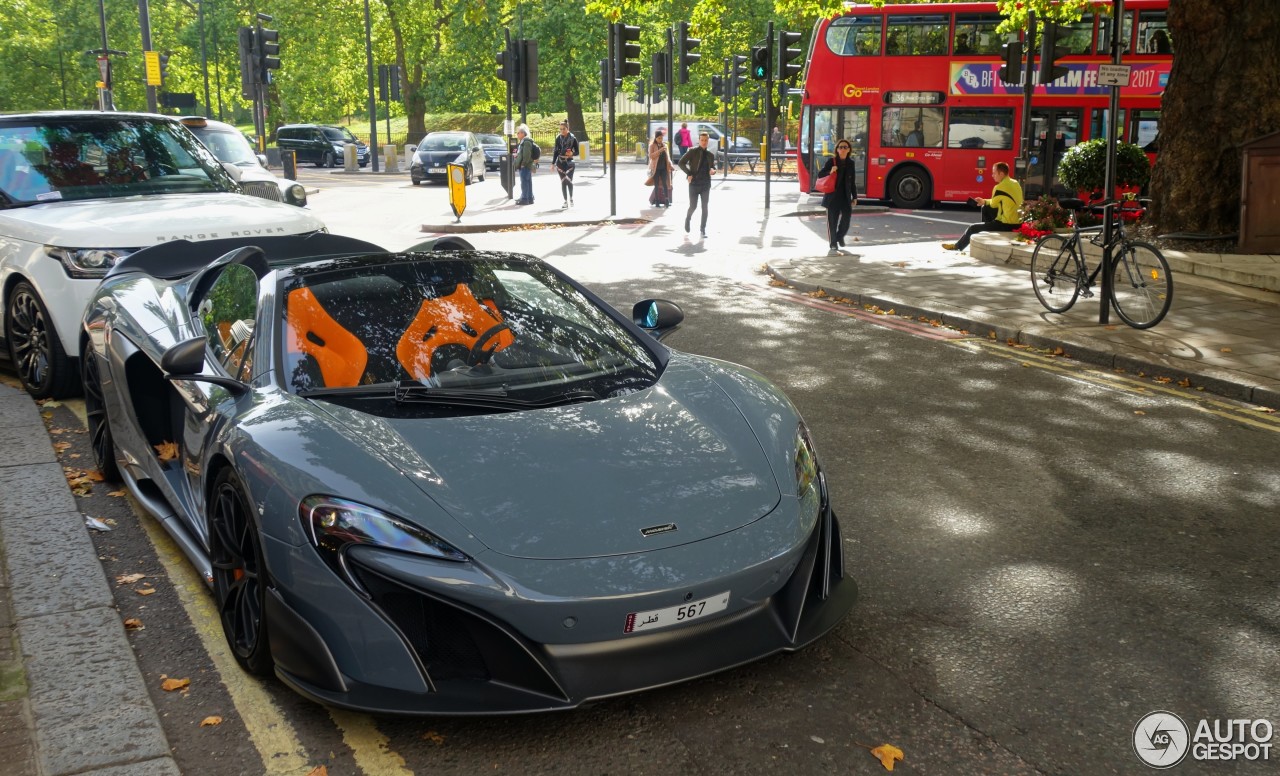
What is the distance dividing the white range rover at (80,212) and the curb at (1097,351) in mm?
5833

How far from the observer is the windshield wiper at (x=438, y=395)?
12.9 ft

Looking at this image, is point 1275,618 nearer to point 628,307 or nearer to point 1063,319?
point 1063,319

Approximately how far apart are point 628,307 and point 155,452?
7.65 m

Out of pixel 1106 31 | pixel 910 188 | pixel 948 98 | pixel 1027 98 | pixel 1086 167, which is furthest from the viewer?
pixel 910 188

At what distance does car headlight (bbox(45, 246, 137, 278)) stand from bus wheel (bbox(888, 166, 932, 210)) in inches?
859

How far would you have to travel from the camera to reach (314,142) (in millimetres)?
52125

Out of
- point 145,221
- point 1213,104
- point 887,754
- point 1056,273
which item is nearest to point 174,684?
point 887,754

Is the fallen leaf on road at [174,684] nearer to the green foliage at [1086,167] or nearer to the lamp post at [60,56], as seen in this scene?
the green foliage at [1086,167]

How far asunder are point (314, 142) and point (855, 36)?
106ft

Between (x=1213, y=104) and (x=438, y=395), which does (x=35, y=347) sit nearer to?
(x=438, y=395)

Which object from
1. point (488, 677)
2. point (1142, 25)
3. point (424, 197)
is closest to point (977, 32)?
point (1142, 25)

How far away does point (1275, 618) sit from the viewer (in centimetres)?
427

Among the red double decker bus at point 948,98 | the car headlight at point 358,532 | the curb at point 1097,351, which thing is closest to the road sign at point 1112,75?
the curb at point 1097,351

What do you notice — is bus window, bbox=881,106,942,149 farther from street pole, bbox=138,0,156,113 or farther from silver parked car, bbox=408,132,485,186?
street pole, bbox=138,0,156,113
